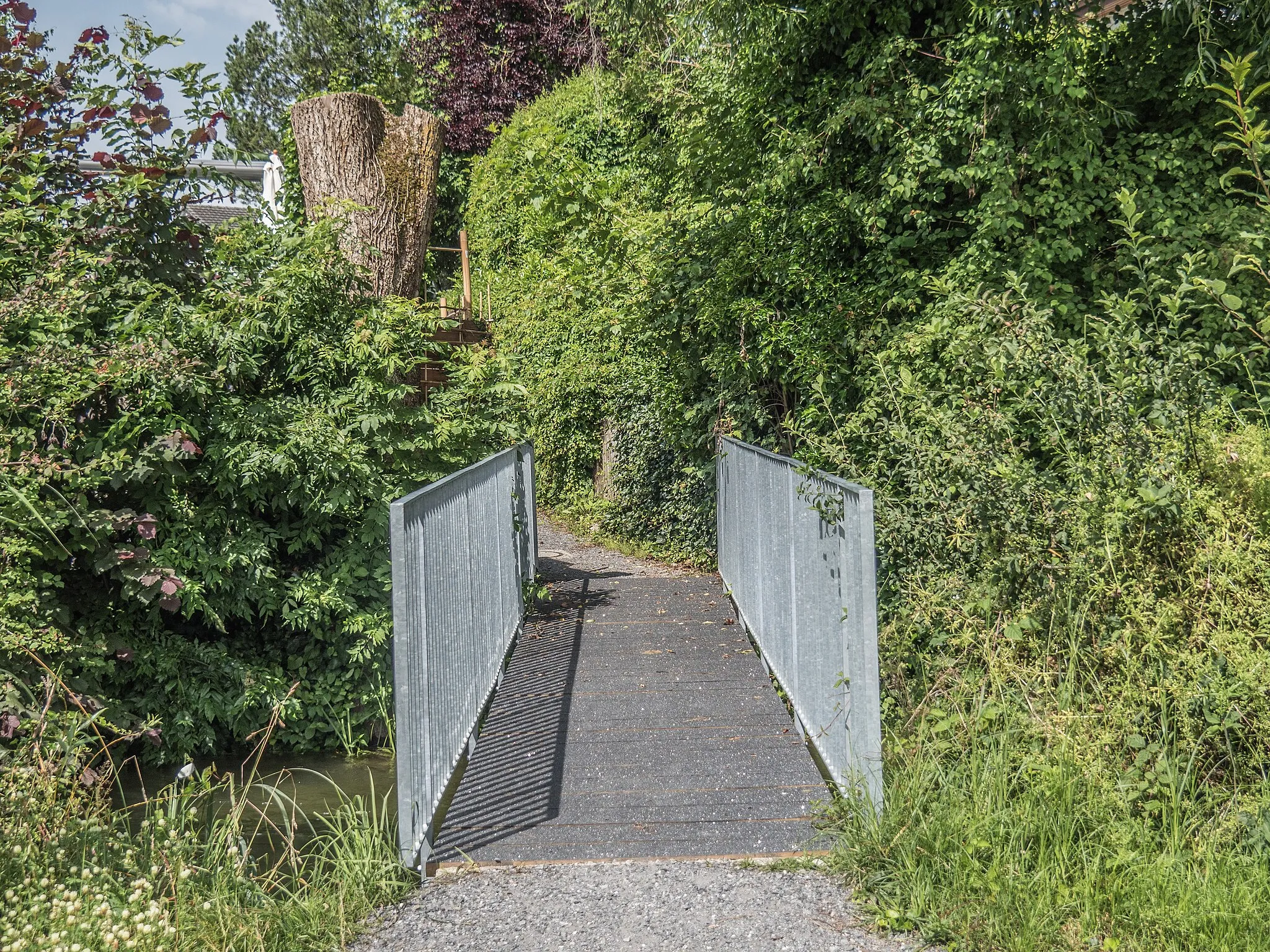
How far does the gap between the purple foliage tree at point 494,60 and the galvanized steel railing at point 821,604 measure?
19.4 m

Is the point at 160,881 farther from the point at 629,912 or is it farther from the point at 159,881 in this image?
the point at 629,912

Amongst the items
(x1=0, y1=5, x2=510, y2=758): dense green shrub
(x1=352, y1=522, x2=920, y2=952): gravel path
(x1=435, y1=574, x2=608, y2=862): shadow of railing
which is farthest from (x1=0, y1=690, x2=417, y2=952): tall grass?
(x1=0, y1=5, x2=510, y2=758): dense green shrub

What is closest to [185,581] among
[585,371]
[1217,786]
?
[1217,786]

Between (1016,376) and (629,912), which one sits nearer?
(629,912)

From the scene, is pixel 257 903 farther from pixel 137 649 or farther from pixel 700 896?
pixel 137 649

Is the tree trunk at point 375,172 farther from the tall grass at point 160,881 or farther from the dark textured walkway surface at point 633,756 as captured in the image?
the tall grass at point 160,881

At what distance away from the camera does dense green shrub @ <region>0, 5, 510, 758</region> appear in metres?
6.43

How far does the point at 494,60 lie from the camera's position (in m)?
25.3

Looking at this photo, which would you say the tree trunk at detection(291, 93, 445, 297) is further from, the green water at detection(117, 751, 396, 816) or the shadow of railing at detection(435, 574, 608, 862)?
the green water at detection(117, 751, 396, 816)

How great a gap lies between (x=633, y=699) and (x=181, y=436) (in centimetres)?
336

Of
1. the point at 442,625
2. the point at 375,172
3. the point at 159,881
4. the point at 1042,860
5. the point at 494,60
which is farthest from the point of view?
the point at 494,60

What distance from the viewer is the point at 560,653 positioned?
27.0 ft

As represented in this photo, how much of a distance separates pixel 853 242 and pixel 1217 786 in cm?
501

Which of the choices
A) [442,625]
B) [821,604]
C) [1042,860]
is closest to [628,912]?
[1042,860]
